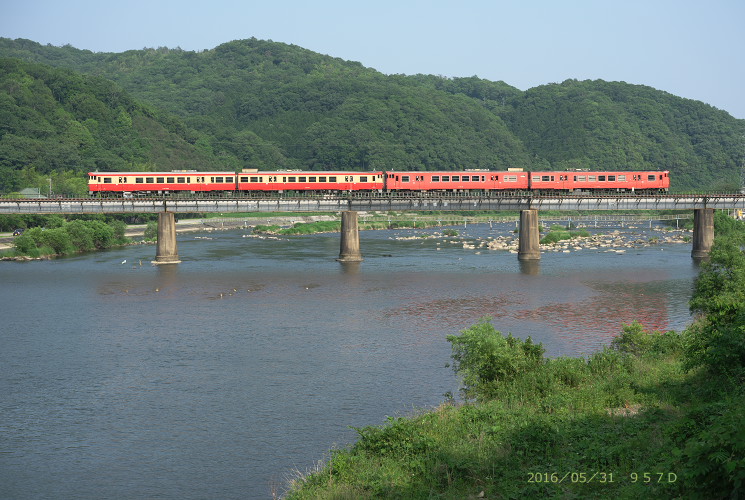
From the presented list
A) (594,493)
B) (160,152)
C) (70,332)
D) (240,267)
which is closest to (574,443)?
(594,493)

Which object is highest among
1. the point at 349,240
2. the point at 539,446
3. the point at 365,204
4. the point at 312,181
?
the point at 312,181

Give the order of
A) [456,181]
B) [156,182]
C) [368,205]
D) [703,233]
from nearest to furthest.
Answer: [368,205], [156,182], [703,233], [456,181]

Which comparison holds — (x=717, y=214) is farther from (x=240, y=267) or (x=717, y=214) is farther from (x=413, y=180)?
(x=240, y=267)

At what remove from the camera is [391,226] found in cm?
15438

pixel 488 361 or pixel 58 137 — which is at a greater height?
pixel 58 137

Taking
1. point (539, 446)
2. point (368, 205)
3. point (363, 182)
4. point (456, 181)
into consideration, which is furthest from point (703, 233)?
point (539, 446)

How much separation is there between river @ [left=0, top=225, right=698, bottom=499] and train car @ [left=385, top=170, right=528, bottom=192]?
30.4 feet

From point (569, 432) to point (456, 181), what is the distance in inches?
2881

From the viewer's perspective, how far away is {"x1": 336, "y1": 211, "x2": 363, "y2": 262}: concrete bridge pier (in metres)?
90.3

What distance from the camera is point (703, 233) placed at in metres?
93.7

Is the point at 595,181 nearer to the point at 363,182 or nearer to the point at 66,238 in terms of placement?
the point at 363,182

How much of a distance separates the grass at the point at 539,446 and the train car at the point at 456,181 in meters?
64.8

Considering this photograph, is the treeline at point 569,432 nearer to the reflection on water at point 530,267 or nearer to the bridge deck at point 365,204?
the reflection on water at point 530,267

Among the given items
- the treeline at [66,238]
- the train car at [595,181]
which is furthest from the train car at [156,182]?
the train car at [595,181]
